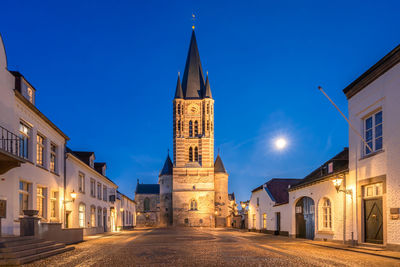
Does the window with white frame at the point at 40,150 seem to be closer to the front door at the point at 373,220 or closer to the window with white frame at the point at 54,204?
the window with white frame at the point at 54,204

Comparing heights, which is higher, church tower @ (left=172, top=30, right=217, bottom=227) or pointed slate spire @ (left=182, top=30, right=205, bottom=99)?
pointed slate spire @ (left=182, top=30, right=205, bottom=99)

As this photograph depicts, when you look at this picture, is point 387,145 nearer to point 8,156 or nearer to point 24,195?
point 8,156

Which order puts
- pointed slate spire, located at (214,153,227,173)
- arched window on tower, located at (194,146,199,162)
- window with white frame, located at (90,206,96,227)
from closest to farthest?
1. window with white frame, located at (90,206,96,227)
2. arched window on tower, located at (194,146,199,162)
3. pointed slate spire, located at (214,153,227,173)

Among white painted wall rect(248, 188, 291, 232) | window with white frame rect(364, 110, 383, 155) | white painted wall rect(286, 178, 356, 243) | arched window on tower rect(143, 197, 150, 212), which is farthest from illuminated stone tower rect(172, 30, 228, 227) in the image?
window with white frame rect(364, 110, 383, 155)

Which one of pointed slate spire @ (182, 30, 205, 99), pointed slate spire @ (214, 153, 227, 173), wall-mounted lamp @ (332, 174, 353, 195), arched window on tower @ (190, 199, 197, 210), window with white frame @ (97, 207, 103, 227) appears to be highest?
pointed slate spire @ (182, 30, 205, 99)

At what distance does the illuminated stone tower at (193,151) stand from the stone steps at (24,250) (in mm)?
63218

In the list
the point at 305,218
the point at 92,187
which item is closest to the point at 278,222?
the point at 305,218

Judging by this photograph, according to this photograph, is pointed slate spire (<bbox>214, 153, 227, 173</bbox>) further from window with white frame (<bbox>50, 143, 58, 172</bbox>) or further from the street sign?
the street sign

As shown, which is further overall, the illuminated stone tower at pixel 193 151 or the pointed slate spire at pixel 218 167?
the pointed slate spire at pixel 218 167

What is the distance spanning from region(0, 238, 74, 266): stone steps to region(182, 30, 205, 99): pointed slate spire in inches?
2699

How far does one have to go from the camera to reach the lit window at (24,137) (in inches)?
726

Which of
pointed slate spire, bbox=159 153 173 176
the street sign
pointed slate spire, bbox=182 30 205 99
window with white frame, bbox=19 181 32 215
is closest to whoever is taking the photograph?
the street sign

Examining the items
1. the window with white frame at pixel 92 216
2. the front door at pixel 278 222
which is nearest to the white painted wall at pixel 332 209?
the front door at pixel 278 222

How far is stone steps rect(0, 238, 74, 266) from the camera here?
11664 millimetres
